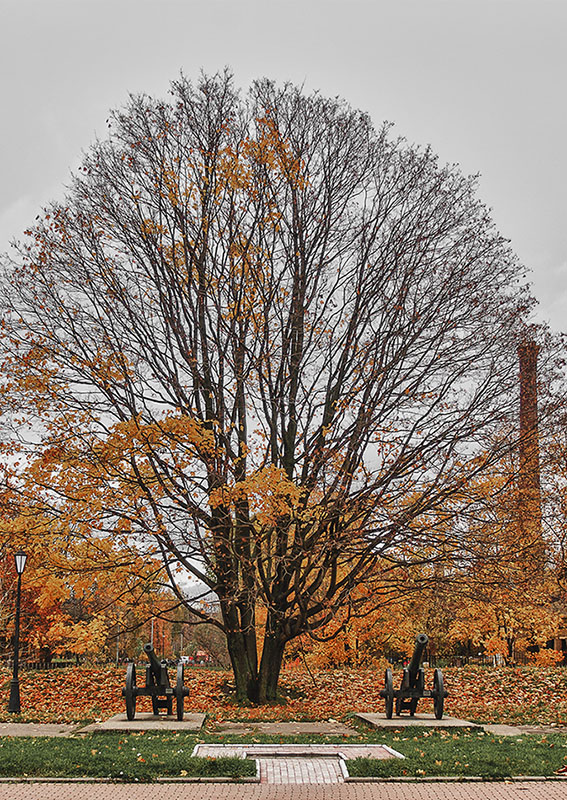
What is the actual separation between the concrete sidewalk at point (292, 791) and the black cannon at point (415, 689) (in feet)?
14.5

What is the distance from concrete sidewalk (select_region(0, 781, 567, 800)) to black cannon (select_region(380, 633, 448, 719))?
14.5 feet

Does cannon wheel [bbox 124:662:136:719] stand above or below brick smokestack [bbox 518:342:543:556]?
below

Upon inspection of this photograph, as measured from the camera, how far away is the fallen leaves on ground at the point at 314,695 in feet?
42.8

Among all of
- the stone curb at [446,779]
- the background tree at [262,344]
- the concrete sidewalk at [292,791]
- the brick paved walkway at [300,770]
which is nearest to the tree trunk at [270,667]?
the background tree at [262,344]

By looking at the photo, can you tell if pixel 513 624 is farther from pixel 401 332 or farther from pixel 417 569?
pixel 401 332

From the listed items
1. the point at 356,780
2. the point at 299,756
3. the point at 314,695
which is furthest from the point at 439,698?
the point at 314,695

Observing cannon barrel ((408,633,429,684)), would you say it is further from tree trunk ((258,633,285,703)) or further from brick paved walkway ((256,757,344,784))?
brick paved walkway ((256,757,344,784))

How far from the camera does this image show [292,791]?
21.4ft

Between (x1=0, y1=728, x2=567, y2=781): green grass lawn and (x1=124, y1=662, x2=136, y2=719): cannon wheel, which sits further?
(x1=124, y1=662, x2=136, y2=719): cannon wheel

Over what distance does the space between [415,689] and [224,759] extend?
15.9 feet

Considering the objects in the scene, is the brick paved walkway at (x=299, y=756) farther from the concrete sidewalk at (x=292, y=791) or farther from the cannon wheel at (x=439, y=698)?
the cannon wheel at (x=439, y=698)

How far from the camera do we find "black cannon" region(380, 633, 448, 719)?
11227 mm

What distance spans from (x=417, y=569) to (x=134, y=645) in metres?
25.0

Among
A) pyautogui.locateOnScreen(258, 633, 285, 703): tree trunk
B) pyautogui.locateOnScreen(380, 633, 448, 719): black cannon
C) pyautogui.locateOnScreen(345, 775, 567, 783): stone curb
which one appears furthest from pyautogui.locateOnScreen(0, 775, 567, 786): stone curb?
pyautogui.locateOnScreen(258, 633, 285, 703): tree trunk
